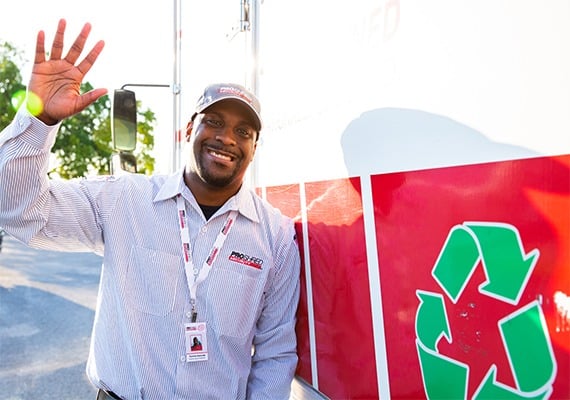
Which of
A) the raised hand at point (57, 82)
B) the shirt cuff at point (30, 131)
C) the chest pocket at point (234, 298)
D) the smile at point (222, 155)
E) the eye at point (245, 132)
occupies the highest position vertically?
the raised hand at point (57, 82)

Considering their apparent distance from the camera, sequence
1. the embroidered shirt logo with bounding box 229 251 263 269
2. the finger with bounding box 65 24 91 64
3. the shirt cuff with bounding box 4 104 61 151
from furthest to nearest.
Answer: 1. the embroidered shirt logo with bounding box 229 251 263 269
2. the finger with bounding box 65 24 91 64
3. the shirt cuff with bounding box 4 104 61 151

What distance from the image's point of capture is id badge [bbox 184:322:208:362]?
1887mm

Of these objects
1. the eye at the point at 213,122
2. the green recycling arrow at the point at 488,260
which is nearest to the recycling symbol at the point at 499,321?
the green recycling arrow at the point at 488,260

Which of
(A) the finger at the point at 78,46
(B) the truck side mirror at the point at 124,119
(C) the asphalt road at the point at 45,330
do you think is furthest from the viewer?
(C) the asphalt road at the point at 45,330

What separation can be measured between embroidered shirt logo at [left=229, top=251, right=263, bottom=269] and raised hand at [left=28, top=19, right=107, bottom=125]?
0.72 meters

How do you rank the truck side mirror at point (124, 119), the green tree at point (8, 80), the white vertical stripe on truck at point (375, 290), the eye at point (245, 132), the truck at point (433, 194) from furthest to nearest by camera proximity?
the green tree at point (8, 80) → the truck side mirror at point (124, 119) → the eye at point (245, 132) → the white vertical stripe on truck at point (375, 290) → the truck at point (433, 194)

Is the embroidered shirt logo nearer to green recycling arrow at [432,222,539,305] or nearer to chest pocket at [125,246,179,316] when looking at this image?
chest pocket at [125,246,179,316]

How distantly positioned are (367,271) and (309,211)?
42cm

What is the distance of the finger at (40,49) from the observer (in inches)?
68.1

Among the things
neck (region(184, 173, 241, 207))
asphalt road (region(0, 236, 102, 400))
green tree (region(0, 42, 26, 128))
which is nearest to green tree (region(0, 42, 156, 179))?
green tree (region(0, 42, 26, 128))

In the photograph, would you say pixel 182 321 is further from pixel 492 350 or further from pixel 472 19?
pixel 472 19

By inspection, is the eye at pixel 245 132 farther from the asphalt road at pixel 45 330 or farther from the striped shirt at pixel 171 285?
the asphalt road at pixel 45 330

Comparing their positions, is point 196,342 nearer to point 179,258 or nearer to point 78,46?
point 179,258

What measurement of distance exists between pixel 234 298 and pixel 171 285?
0.23 m
